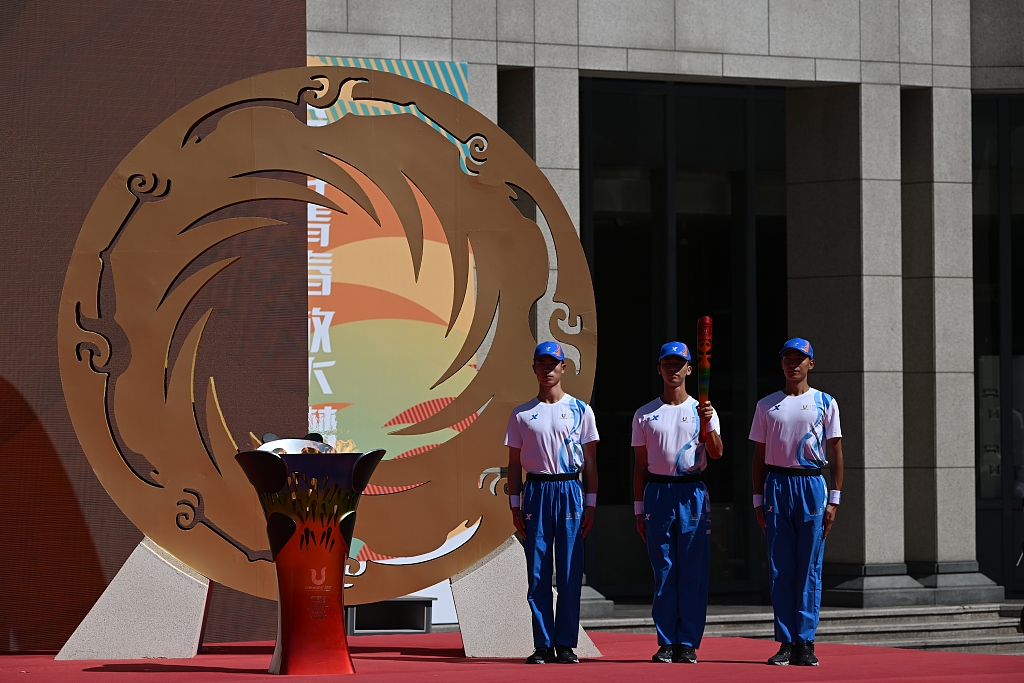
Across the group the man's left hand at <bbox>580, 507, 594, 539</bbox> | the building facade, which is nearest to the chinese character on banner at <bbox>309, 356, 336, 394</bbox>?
the building facade

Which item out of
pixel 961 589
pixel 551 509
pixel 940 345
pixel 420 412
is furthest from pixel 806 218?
pixel 551 509

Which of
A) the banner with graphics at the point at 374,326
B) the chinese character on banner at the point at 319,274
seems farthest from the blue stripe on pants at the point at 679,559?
the chinese character on banner at the point at 319,274

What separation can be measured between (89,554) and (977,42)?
31.7 ft

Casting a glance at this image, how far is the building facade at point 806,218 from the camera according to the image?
13633 mm

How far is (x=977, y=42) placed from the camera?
14742 millimetres

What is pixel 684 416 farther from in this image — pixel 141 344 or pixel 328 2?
pixel 328 2

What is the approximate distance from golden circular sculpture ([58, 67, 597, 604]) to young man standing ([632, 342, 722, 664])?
38.6 inches

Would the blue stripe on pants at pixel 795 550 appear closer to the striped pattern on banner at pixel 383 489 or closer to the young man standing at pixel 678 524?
the young man standing at pixel 678 524

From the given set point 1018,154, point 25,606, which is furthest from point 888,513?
point 25,606

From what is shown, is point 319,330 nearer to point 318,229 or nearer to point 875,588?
point 318,229

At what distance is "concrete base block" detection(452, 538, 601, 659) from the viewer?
9.71 meters

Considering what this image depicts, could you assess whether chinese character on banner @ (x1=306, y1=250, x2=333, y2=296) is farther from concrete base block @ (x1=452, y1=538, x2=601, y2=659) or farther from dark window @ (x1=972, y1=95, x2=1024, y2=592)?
dark window @ (x1=972, y1=95, x2=1024, y2=592)

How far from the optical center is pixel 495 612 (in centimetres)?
979

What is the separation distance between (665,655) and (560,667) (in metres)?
0.72
